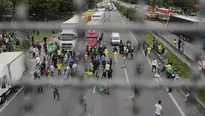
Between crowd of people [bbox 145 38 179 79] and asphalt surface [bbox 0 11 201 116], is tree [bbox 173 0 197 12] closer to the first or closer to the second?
asphalt surface [bbox 0 11 201 116]

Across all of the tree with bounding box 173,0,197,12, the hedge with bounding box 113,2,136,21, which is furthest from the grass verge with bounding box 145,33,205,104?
the tree with bounding box 173,0,197,12

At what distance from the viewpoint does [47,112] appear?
334cm

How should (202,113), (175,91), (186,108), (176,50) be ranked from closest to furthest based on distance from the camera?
(202,113)
(186,108)
(175,91)
(176,50)

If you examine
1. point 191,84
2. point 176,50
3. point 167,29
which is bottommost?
point 176,50

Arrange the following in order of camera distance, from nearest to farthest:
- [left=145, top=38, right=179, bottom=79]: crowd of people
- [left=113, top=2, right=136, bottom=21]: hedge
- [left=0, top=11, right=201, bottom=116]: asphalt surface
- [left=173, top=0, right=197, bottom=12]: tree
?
1. [left=113, top=2, right=136, bottom=21]: hedge
2. [left=173, top=0, right=197, bottom=12]: tree
3. [left=0, top=11, right=201, bottom=116]: asphalt surface
4. [left=145, top=38, right=179, bottom=79]: crowd of people

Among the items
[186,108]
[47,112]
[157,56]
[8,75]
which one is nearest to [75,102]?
[47,112]

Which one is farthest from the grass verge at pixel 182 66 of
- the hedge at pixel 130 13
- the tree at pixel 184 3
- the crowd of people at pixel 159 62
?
the tree at pixel 184 3

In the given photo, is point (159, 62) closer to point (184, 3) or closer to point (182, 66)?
point (182, 66)

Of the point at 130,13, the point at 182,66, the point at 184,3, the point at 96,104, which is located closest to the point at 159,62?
the point at 182,66

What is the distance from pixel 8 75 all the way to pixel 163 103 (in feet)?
6.71

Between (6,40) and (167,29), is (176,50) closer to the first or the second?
(6,40)

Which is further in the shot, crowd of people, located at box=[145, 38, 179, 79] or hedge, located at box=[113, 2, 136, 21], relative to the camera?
crowd of people, located at box=[145, 38, 179, 79]

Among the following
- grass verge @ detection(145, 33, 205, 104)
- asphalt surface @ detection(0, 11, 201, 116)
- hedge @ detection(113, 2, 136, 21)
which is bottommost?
asphalt surface @ detection(0, 11, 201, 116)

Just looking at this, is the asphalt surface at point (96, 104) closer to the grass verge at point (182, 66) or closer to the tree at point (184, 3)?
the grass verge at point (182, 66)
